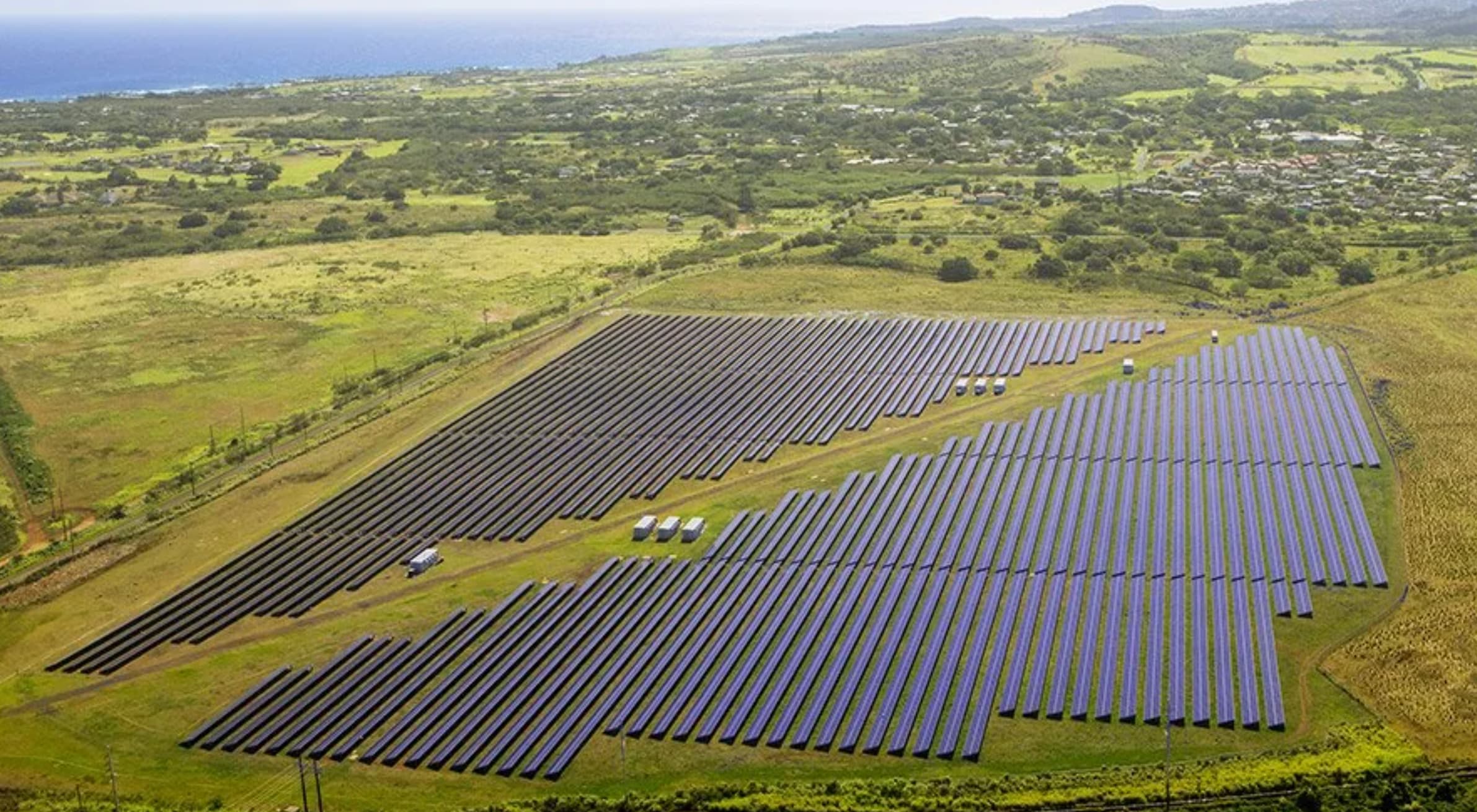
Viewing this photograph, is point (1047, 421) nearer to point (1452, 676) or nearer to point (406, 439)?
point (1452, 676)

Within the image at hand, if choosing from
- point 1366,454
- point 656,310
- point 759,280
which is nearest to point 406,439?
point 656,310

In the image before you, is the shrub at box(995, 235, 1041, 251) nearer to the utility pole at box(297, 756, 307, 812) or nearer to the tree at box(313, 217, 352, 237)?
the tree at box(313, 217, 352, 237)

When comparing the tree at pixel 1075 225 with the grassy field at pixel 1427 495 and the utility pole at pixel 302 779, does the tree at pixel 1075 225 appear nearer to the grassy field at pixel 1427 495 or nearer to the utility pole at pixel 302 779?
the grassy field at pixel 1427 495

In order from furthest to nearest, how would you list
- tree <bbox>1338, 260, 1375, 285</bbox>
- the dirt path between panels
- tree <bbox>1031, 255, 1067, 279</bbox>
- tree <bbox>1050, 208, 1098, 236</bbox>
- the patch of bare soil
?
1. tree <bbox>1050, 208, 1098, 236</bbox>
2. tree <bbox>1031, 255, 1067, 279</bbox>
3. tree <bbox>1338, 260, 1375, 285</bbox>
4. the patch of bare soil
5. the dirt path between panels

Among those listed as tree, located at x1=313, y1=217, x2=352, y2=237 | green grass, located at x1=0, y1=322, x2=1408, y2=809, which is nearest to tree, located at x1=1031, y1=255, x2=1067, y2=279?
green grass, located at x1=0, y1=322, x2=1408, y2=809

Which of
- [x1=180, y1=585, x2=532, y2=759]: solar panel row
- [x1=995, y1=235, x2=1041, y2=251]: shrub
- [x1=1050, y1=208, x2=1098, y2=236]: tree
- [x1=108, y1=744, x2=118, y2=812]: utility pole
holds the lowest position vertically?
[x1=1050, y1=208, x2=1098, y2=236]: tree


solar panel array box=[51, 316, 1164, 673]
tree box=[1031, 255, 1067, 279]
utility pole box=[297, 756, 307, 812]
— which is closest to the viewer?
utility pole box=[297, 756, 307, 812]

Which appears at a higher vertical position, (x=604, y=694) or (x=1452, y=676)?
(x=604, y=694)
